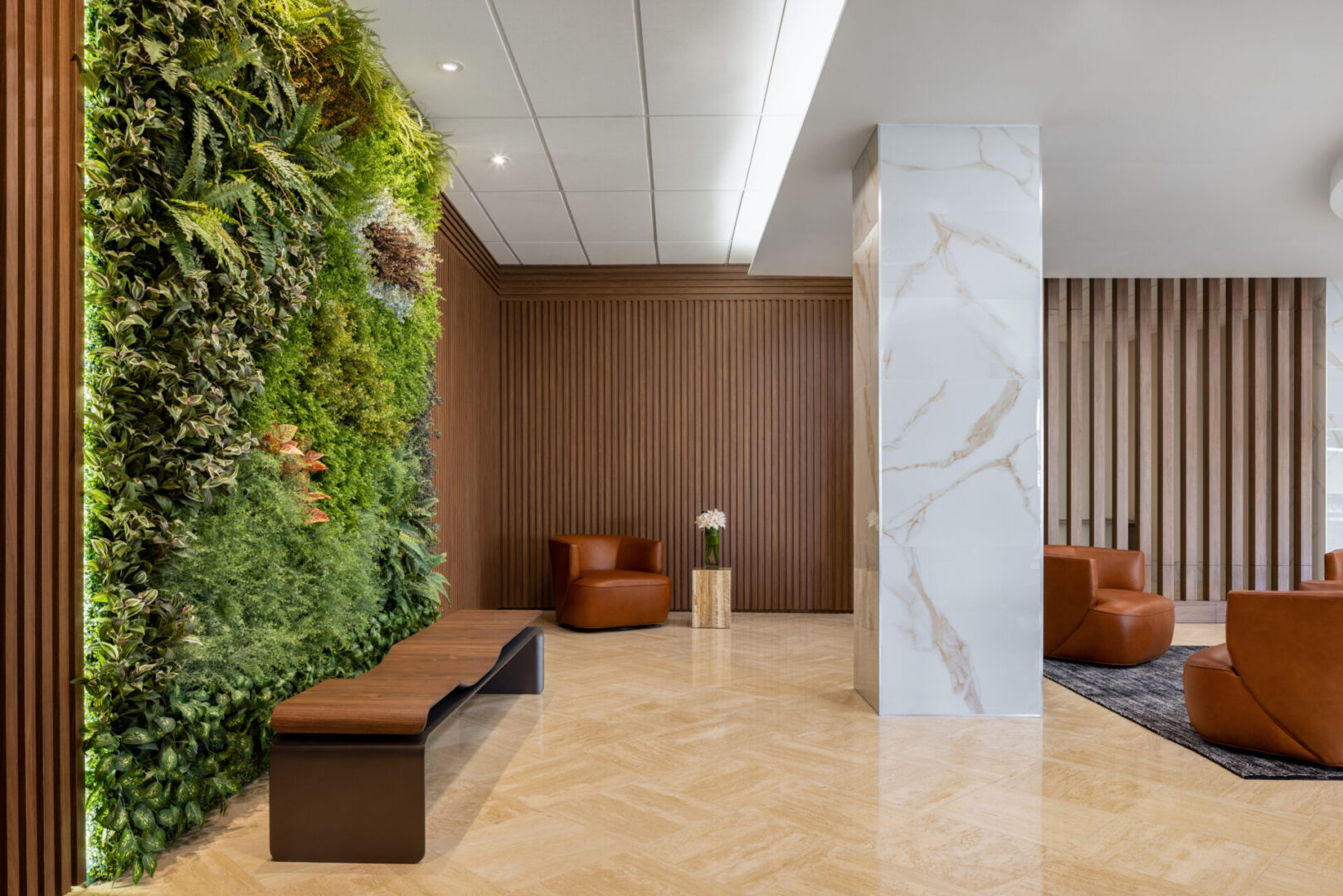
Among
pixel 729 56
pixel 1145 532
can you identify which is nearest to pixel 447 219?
pixel 729 56

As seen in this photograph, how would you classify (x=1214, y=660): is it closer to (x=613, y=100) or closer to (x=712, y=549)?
(x=613, y=100)

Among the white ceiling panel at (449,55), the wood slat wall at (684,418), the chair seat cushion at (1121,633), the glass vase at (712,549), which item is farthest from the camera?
the wood slat wall at (684,418)

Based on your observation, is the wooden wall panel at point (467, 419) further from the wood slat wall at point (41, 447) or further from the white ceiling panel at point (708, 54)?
the wood slat wall at point (41, 447)

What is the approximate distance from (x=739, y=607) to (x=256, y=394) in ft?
18.2

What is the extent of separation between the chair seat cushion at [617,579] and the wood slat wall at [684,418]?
2.44 ft

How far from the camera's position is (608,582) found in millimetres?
6832

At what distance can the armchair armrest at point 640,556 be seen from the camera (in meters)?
7.34

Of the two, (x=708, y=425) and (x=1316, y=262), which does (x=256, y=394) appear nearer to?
(x=708, y=425)

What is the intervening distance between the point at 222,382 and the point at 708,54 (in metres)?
2.55

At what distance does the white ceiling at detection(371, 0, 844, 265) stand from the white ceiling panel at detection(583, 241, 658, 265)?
47 centimetres

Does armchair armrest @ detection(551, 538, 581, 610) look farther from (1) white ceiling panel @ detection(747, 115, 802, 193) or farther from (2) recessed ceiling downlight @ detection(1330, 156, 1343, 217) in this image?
(2) recessed ceiling downlight @ detection(1330, 156, 1343, 217)

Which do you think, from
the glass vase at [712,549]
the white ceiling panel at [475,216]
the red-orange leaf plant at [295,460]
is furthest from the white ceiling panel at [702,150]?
the glass vase at [712,549]

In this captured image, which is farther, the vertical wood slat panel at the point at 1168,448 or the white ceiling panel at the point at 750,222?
the vertical wood slat panel at the point at 1168,448

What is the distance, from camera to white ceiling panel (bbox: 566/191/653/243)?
234 inches
